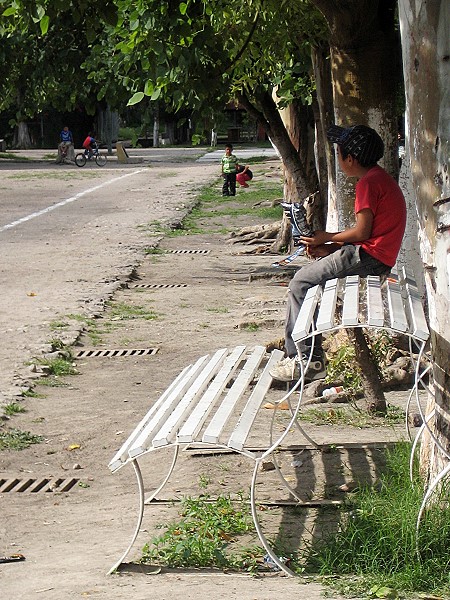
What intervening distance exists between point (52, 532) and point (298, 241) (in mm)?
2233

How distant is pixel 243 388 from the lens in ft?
18.0

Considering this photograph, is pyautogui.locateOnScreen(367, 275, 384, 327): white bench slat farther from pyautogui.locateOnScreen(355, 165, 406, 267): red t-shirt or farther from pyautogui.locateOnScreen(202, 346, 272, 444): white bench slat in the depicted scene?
pyautogui.locateOnScreen(202, 346, 272, 444): white bench slat

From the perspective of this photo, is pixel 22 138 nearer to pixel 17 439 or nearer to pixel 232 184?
pixel 232 184

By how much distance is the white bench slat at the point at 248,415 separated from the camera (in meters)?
4.64

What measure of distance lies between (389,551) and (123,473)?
237 centimetres

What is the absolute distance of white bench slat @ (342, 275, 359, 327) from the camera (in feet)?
15.9

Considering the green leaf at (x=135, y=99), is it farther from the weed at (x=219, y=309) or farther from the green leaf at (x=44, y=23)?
the weed at (x=219, y=309)

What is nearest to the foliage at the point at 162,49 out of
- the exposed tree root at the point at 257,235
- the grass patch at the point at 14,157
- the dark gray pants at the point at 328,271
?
the dark gray pants at the point at 328,271

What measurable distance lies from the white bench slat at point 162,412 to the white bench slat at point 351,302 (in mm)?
918

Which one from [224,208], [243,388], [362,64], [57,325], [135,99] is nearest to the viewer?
[243,388]

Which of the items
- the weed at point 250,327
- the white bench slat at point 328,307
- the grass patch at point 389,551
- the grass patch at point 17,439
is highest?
the white bench slat at point 328,307

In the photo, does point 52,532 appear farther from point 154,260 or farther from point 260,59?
point 154,260

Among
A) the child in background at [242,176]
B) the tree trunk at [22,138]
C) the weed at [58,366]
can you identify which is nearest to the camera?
Result: the weed at [58,366]

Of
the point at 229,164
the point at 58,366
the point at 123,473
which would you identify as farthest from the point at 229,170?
the point at 123,473
